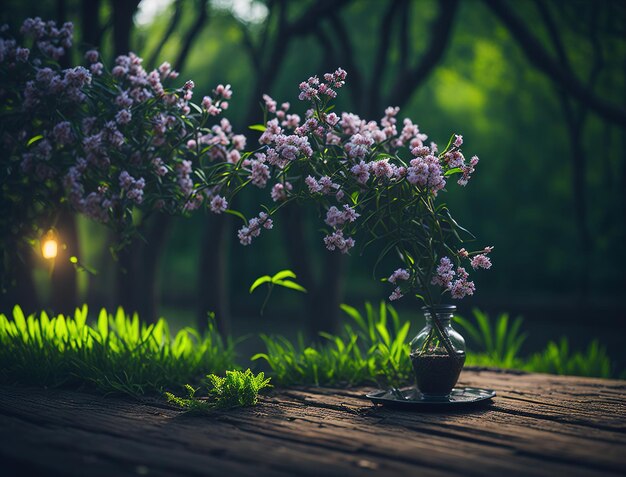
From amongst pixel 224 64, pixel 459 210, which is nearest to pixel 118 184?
pixel 224 64

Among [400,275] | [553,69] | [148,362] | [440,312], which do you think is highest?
[553,69]

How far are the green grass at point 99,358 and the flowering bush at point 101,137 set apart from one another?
78cm

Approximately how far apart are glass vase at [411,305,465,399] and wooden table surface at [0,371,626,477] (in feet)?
0.64

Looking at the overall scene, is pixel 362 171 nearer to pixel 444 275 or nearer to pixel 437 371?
pixel 444 275

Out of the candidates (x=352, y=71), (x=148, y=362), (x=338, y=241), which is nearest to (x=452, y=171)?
(x=338, y=241)

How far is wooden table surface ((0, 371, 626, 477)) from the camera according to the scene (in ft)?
8.87

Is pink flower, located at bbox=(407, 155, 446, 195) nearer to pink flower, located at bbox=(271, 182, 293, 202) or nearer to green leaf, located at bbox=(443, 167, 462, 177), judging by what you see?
green leaf, located at bbox=(443, 167, 462, 177)

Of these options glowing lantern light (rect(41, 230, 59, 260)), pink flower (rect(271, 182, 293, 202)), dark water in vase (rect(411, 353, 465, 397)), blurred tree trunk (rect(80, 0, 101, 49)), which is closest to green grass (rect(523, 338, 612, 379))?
dark water in vase (rect(411, 353, 465, 397))

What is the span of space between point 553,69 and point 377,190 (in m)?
4.66

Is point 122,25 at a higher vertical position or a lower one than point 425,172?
higher

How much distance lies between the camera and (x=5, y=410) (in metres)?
3.69

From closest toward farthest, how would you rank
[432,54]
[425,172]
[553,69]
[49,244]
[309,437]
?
[309,437] → [425,172] → [49,244] → [553,69] → [432,54]

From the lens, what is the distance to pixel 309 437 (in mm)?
3201

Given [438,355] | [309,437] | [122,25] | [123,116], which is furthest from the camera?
[122,25]
